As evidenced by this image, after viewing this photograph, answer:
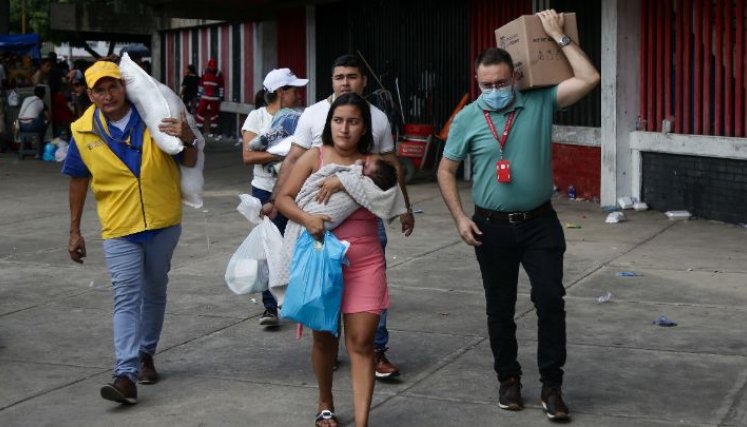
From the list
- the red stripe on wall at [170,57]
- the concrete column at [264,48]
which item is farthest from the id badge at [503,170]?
the red stripe on wall at [170,57]

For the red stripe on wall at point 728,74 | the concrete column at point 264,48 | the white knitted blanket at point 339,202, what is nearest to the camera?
the white knitted blanket at point 339,202

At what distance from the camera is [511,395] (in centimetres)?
579

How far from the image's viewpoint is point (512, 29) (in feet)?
18.8

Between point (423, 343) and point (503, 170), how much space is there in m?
1.89

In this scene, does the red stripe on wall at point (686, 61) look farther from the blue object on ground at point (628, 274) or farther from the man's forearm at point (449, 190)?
the man's forearm at point (449, 190)

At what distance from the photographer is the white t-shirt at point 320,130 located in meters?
6.20

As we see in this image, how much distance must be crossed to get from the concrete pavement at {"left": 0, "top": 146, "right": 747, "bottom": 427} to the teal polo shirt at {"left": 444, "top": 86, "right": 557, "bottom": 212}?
40.6 inches

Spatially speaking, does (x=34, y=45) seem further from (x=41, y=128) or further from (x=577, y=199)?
(x=577, y=199)

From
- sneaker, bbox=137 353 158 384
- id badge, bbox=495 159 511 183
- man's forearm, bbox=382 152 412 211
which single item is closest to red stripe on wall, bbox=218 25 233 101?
sneaker, bbox=137 353 158 384

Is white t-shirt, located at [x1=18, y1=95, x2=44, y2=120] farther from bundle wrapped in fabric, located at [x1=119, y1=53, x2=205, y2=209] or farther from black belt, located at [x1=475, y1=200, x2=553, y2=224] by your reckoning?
black belt, located at [x1=475, y1=200, x2=553, y2=224]

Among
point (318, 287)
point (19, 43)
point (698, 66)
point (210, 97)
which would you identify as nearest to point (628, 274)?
point (698, 66)

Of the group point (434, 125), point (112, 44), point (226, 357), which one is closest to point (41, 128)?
point (434, 125)

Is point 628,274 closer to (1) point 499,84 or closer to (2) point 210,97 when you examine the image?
(1) point 499,84

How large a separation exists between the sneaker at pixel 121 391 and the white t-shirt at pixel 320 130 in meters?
1.48
